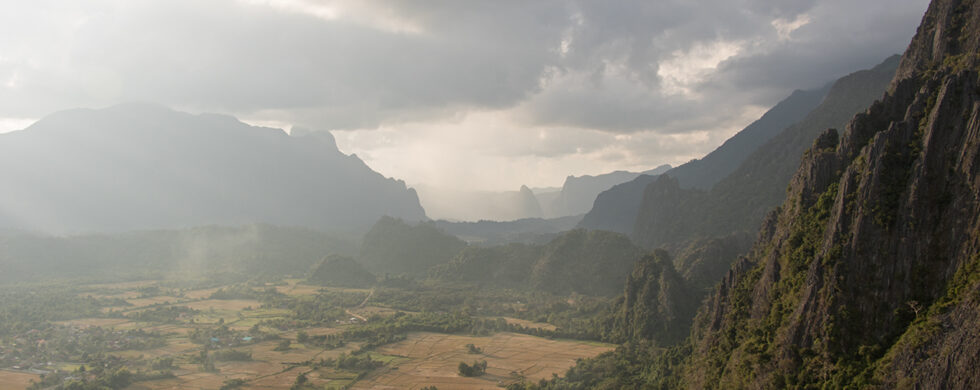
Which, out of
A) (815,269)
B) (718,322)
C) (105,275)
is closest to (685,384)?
(718,322)

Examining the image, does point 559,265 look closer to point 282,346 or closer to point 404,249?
point 404,249

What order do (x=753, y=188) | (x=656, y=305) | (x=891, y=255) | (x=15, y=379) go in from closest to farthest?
1. (x=891, y=255)
2. (x=15, y=379)
3. (x=656, y=305)
4. (x=753, y=188)

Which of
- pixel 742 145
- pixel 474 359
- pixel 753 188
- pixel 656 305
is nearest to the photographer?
pixel 474 359

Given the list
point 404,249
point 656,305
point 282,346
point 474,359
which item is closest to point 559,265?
point 656,305

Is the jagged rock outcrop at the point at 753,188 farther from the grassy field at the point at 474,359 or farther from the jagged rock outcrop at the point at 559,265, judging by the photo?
the grassy field at the point at 474,359

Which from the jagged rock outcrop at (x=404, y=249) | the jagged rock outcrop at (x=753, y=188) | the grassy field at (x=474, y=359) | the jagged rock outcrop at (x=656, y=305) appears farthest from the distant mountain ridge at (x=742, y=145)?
the grassy field at (x=474, y=359)

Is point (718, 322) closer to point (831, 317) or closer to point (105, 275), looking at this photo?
point (831, 317)

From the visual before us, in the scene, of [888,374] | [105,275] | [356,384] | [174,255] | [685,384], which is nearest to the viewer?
[888,374]

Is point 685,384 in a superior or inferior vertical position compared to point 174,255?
inferior

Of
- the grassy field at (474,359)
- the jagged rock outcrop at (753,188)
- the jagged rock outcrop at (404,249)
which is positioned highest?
the jagged rock outcrop at (753,188)
